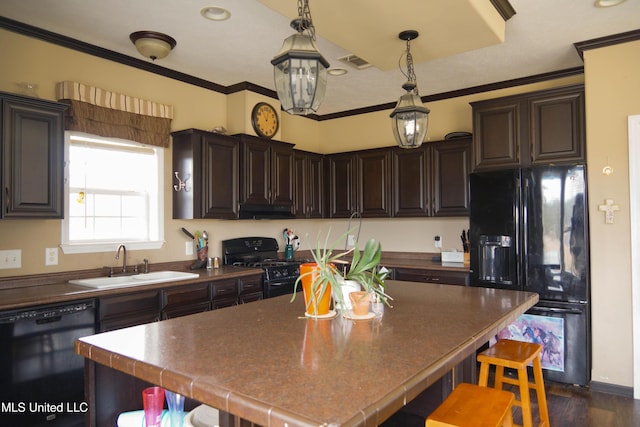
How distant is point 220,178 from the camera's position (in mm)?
4027

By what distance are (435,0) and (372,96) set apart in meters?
2.59

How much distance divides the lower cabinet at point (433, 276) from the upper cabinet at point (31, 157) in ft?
9.96

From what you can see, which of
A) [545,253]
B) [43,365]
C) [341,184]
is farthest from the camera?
[341,184]

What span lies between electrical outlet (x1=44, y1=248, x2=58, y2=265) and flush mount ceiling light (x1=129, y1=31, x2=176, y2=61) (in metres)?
1.61

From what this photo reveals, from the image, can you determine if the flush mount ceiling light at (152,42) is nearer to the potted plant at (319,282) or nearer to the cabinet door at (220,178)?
the cabinet door at (220,178)

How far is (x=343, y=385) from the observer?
1.06m

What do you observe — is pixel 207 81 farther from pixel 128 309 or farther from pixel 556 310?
pixel 556 310

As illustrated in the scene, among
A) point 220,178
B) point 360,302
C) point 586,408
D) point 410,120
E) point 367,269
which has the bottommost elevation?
point 586,408

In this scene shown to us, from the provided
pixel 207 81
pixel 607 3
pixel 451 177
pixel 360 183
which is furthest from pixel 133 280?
pixel 607 3

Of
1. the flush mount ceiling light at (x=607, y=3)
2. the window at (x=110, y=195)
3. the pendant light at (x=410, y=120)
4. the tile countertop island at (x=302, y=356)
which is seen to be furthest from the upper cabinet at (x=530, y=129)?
the window at (x=110, y=195)

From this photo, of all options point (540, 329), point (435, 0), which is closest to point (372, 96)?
point (435, 0)

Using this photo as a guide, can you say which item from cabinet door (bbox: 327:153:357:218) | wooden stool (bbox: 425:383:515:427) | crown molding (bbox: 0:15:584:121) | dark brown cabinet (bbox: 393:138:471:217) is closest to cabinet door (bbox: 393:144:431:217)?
dark brown cabinet (bbox: 393:138:471:217)

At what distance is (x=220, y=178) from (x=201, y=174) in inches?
8.0

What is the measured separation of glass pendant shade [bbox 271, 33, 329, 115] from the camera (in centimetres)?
162
